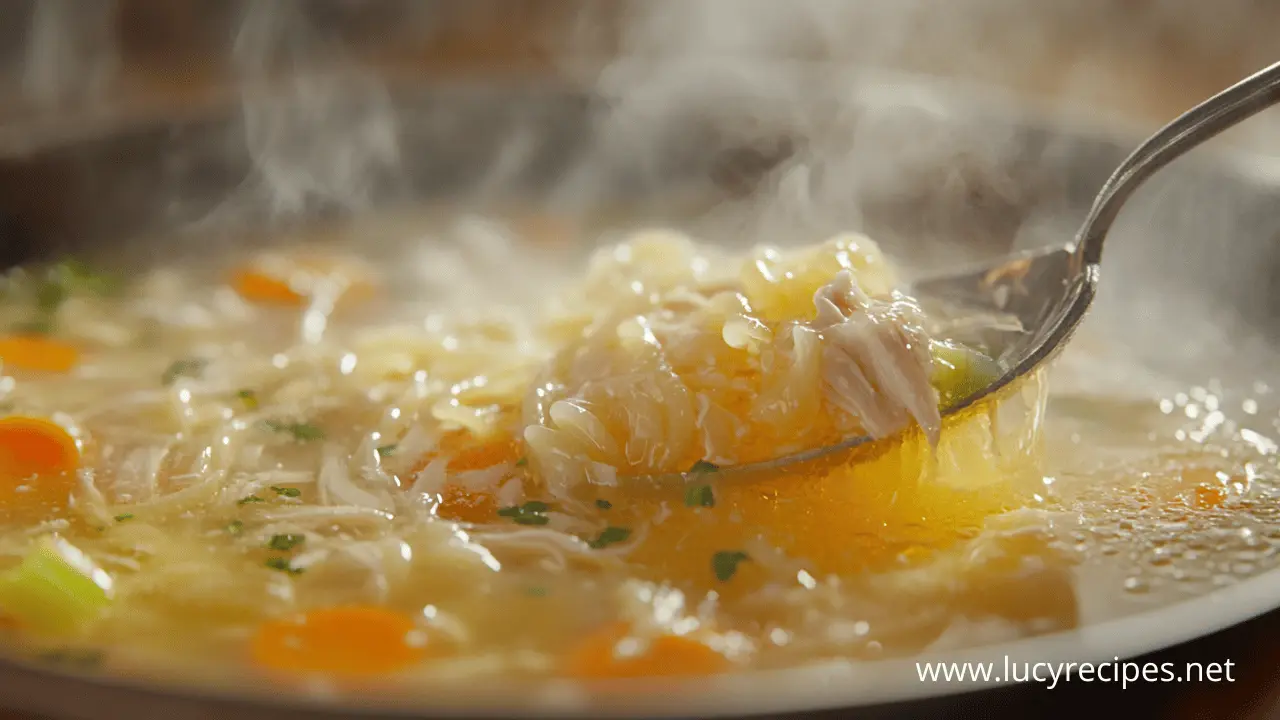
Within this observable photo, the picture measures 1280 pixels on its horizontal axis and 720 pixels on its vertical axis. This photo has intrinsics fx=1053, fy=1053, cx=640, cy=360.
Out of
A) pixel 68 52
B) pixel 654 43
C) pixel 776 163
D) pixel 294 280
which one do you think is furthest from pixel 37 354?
pixel 68 52

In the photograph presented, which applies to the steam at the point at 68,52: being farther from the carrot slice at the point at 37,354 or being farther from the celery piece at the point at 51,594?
the celery piece at the point at 51,594

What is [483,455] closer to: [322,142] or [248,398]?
[248,398]

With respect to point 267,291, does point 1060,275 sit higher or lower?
lower

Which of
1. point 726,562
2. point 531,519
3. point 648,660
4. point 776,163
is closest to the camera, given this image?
point 648,660

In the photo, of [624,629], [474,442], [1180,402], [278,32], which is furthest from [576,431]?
[278,32]

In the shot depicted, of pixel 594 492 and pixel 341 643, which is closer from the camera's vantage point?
pixel 341 643

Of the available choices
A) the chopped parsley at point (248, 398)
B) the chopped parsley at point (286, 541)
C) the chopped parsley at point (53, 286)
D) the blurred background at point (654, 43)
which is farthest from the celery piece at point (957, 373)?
the blurred background at point (654, 43)

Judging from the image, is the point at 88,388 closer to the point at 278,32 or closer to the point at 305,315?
the point at 305,315
